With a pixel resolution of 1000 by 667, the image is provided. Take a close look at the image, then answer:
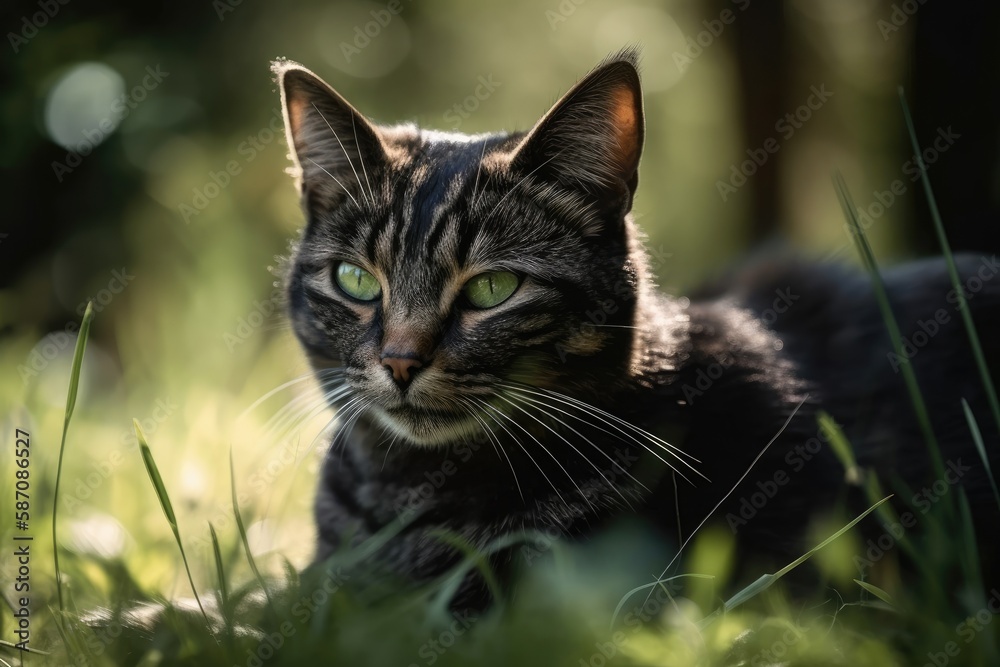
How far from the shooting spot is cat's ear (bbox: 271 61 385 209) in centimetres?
196

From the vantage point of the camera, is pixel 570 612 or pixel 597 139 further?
pixel 597 139

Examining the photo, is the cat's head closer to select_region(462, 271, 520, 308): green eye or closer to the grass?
select_region(462, 271, 520, 308): green eye

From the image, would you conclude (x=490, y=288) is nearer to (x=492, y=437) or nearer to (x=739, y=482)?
(x=492, y=437)

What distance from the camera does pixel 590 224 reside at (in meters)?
1.89

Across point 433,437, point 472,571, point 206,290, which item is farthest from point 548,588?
point 206,290

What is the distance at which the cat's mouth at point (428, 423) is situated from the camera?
70.3 inches

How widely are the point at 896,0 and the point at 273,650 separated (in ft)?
9.44

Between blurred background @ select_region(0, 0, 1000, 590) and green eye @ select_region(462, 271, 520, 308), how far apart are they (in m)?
0.50

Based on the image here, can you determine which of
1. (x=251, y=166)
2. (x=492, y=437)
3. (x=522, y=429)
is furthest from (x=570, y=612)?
(x=251, y=166)

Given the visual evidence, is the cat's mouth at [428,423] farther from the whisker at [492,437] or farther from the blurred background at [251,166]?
the blurred background at [251,166]

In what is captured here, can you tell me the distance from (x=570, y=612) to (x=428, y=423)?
2.19 ft

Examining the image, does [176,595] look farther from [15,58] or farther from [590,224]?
[15,58]

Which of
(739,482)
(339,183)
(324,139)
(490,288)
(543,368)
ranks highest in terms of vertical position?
(324,139)

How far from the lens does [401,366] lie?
170 cm
